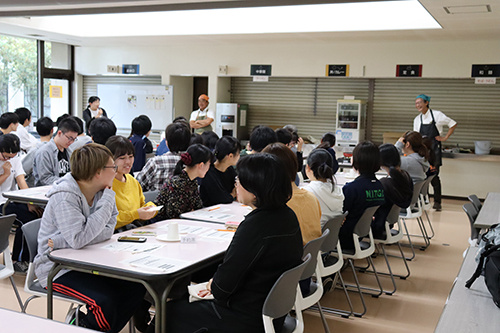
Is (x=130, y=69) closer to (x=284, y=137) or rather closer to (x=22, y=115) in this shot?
(x=22, y=115)

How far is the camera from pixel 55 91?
1127 centimetres

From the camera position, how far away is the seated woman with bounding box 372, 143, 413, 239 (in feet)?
14.9

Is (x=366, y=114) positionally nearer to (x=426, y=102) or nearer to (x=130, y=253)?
(x=426, y=102)

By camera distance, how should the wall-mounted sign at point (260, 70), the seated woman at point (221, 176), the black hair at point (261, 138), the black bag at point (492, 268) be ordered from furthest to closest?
the wall-mounted sign at point (260, 70) → the black hair at point (261, 138) → the seated woman at point (221, 176) → the black bag at point (492, 268)

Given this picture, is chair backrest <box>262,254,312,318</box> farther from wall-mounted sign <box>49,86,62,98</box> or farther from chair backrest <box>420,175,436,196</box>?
wall-mounted sign <box>49,86,62,98</box>

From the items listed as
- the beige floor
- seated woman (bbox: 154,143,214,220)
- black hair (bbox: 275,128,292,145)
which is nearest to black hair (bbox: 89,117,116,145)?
the beige floor

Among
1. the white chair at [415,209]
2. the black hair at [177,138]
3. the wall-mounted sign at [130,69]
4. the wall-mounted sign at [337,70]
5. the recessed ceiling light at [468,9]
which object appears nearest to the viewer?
the black hair at [177,138]

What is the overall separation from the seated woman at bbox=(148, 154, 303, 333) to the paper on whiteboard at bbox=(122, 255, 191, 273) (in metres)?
0.25

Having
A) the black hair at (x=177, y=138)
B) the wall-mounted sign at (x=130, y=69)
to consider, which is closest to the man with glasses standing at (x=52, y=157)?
the black hair at (x=177, y=138)

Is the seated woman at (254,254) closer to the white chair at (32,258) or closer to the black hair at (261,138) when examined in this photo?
the white chair at (32,258)

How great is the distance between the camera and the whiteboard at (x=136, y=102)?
35.1 feet

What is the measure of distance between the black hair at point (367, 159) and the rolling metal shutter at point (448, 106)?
569 cm

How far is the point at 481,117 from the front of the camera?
8977mm

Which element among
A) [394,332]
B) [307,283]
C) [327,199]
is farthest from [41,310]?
[394,332]
